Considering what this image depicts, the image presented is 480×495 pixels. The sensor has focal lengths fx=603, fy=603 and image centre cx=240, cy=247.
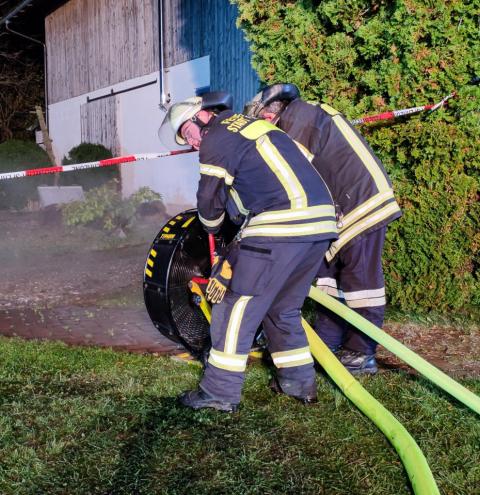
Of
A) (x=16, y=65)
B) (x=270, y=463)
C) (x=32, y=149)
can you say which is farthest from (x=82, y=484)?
(x=16, y=65)

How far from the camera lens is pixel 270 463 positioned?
9.07ft

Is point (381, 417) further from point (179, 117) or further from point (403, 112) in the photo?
point (403, 112)

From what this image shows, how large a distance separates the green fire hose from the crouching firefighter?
35 centimetres

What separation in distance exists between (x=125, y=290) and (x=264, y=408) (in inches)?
145

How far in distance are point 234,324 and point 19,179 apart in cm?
1500

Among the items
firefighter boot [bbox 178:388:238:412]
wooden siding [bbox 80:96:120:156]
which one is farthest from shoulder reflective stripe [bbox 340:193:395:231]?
wooden siding [bbox 80:96:120:156]

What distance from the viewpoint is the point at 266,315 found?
11.5ft

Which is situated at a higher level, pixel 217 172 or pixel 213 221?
pixel 217 172

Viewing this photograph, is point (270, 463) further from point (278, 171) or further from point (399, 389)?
point (278, 171)

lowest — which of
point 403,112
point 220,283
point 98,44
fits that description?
point 220,283

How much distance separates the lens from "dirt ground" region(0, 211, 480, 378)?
4691 mm

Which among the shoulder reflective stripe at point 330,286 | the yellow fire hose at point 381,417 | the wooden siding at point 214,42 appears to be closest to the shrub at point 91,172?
the wooden siding at point 214,42

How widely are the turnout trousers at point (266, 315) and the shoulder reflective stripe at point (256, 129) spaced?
1.87 ft

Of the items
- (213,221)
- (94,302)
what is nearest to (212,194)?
(213,221)
